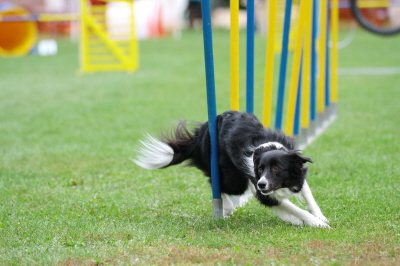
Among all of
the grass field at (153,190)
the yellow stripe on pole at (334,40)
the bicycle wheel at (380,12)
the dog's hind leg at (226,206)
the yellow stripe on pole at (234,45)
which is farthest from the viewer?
the bicycle wheel at (380,12)

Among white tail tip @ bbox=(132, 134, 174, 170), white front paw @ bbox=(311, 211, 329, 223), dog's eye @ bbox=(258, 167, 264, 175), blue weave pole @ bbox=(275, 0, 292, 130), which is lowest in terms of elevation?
white front paw @ bbox=(311, 211, 329, 223)

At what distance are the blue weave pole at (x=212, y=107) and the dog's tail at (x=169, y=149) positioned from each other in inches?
16.5

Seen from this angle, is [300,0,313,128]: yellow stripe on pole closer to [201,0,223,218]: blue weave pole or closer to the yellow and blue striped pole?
the yellow and blue striped pole

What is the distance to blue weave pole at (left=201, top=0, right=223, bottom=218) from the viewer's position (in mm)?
4438

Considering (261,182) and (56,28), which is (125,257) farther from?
(56,28)

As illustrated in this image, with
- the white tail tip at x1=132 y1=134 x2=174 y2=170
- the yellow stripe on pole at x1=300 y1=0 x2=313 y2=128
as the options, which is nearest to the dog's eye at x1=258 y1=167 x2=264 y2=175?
the white tail tip at x1=132 y1=134 x2=174 y2=170

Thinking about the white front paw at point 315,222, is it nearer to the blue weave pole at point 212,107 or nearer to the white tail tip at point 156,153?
the blue weave pole at point 212,107

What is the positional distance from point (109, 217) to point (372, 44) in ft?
61.5

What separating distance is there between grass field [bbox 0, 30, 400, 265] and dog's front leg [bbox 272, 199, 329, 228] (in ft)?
0.37

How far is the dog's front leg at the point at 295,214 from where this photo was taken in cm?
438

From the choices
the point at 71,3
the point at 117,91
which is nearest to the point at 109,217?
the point at 117,91

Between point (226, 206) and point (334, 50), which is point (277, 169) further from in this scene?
point (334, 50)

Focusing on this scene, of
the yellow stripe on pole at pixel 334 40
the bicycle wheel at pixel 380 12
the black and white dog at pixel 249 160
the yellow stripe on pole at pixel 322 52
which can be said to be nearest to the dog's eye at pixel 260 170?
the black and white dog at pixel 249 160

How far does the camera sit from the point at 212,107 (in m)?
4.64
